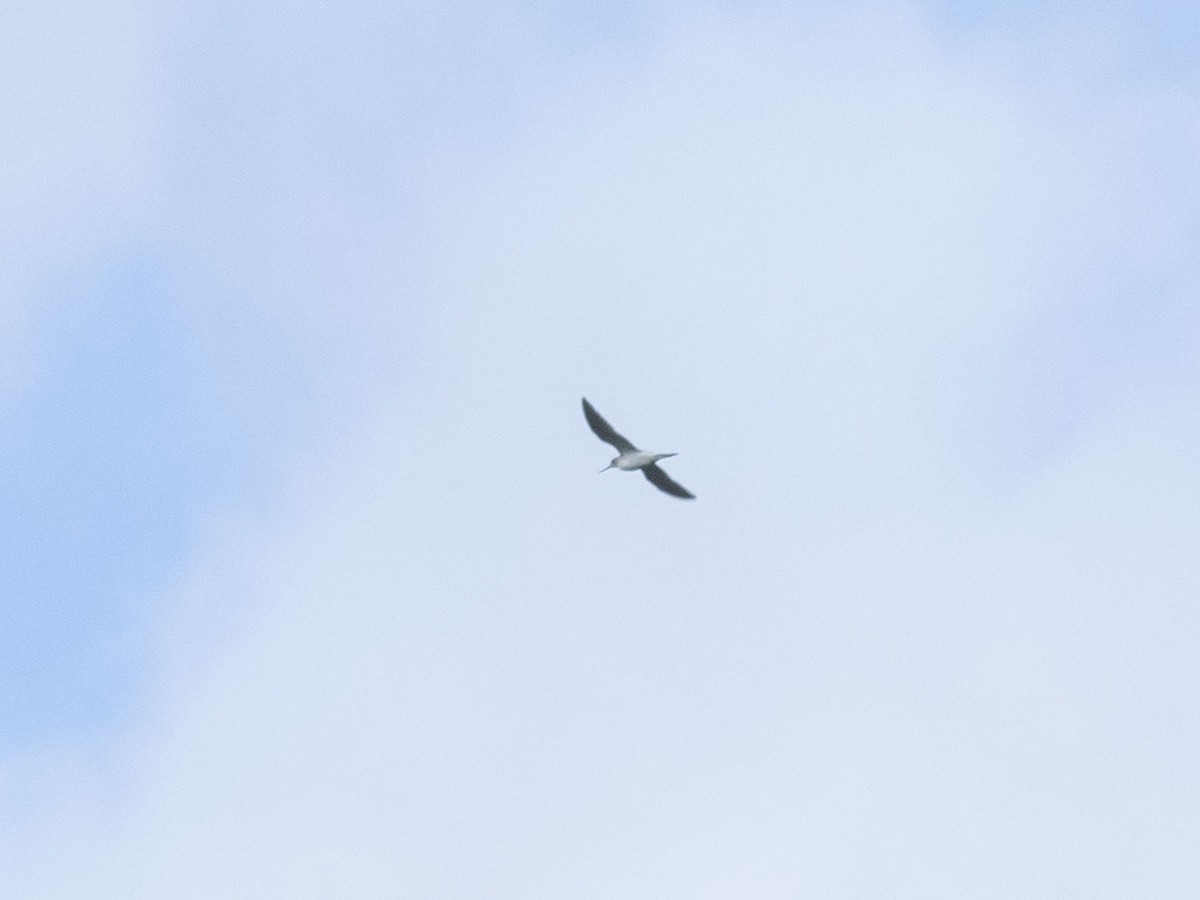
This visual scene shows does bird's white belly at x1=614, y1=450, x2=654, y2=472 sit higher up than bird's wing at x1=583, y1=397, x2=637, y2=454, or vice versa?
bird's wing at x1=583, y1=397, x2=637, y2=454

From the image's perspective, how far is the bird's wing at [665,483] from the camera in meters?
92.1

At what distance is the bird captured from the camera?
9125 cm

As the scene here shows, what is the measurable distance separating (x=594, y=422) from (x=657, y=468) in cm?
438

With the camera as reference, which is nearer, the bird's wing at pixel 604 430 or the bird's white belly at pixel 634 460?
the bird's white belly at pixel 634 460

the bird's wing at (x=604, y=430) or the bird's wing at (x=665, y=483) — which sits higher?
the bird's wing at (x=604, y=430)

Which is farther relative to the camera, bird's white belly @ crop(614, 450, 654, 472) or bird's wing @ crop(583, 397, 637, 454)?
bird's wing @ crop(583, 397, 637, 454)

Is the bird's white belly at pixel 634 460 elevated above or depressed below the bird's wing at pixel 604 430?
below

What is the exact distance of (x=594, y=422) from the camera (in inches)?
3652

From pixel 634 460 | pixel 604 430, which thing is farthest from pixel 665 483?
pixel 604 430

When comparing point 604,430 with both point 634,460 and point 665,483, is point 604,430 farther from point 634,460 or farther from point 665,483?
point 665,483

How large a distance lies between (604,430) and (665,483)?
447 cm

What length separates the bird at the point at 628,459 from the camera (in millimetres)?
91250

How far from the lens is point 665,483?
92.4 meters

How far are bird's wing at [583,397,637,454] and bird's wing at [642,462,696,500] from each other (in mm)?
1809
